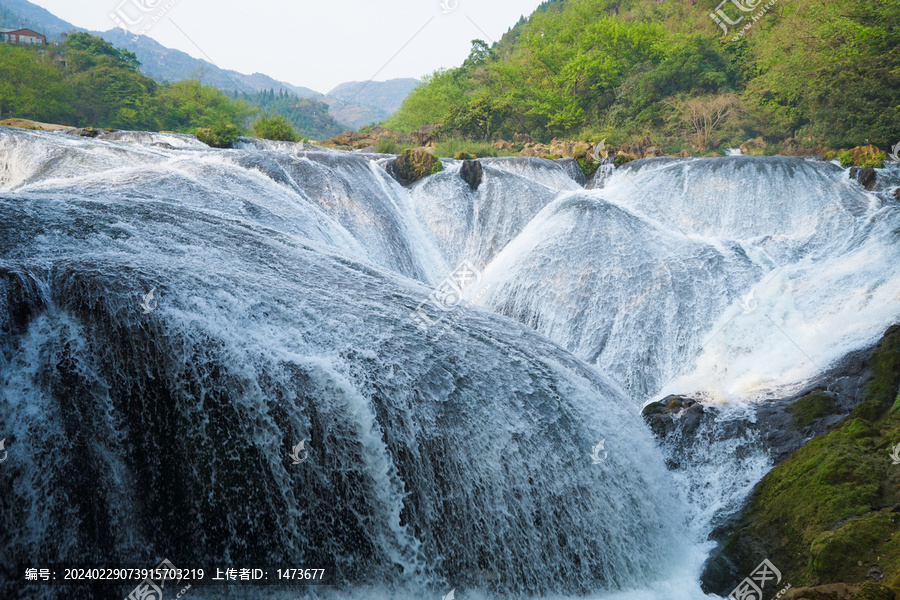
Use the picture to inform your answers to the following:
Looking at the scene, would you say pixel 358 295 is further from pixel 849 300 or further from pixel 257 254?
pixel 849 300

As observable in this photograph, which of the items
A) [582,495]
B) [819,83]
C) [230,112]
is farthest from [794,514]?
[230,112]

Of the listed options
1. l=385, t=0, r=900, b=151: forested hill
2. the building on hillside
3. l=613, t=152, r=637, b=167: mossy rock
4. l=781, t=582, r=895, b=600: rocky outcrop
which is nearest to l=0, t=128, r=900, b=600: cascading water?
l=781, t=582, r=895, b=600: rocky outcrop

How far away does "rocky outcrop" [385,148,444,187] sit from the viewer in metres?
13.4

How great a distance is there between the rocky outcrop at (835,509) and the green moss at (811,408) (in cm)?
1

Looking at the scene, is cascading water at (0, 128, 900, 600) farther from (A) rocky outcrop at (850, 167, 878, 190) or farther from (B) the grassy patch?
(B) the grassy patch

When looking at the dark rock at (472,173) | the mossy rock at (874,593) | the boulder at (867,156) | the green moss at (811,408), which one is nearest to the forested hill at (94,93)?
the dark rock at (472,173)

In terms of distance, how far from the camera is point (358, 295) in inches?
194

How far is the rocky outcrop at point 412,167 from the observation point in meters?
13.4

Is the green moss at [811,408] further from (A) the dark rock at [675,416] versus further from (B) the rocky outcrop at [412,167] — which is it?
(B) the rocky outcrop at [412,167]

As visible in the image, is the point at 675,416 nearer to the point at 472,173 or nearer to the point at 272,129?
the point at 472,173

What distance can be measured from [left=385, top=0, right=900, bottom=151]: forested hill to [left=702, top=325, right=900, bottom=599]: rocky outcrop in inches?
580

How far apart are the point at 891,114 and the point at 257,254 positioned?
18.6 meters

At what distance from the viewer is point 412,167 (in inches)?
533

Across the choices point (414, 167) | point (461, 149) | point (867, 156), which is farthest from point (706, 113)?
point (414, 167)
